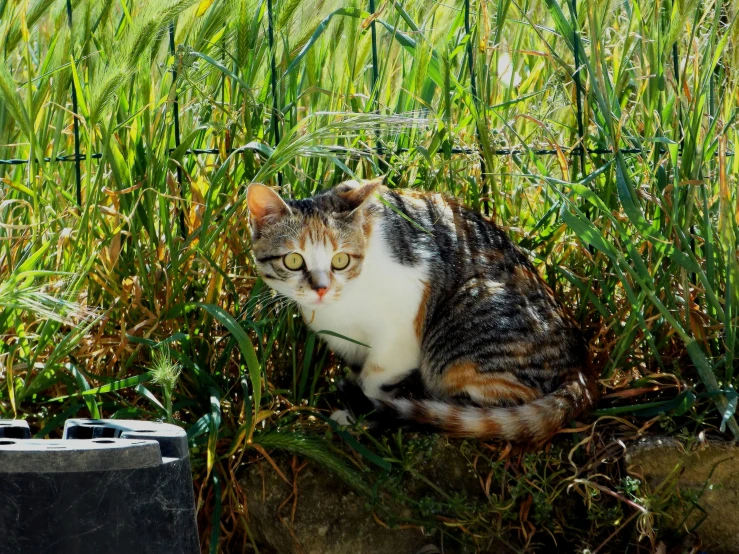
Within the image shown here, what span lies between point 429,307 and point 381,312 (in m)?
0.15

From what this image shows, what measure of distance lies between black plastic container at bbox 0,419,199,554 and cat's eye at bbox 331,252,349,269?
114cm

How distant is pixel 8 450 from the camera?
45.1 inches

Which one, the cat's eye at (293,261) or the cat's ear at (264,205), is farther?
the cat's eye at (293,261)

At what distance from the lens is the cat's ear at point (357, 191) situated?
2299 millimetres

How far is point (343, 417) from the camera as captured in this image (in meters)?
2.32

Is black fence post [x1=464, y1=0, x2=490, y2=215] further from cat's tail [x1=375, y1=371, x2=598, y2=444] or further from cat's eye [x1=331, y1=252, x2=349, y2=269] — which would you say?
cat's tail [x1=375, y1=371, x2=598, y2=444]

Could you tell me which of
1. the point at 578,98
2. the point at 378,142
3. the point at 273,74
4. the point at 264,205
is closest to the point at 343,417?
the point at 264,205

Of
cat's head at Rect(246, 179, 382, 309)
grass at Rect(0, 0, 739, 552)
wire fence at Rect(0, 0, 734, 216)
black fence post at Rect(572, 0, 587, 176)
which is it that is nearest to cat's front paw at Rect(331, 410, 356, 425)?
grass at Rect(0, 0, 739, 552)

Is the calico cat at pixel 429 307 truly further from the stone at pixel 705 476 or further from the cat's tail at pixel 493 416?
the stone at pixel 705 476

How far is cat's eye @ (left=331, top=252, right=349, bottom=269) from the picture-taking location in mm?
2352

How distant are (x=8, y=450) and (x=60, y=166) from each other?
5.39 feet

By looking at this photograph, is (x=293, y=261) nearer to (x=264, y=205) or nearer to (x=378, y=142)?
(x=264, y=205)

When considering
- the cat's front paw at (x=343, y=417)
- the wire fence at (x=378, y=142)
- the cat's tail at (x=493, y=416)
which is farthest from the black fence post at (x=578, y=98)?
the cat's front paw at (x=343, y=417)

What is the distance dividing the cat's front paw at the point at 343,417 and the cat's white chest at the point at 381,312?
7.2 inches
